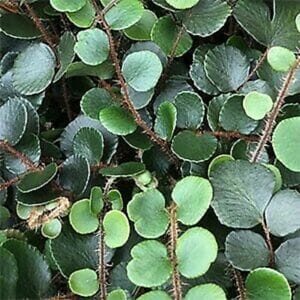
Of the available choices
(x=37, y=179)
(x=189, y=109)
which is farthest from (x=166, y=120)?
(x=37, y=179)

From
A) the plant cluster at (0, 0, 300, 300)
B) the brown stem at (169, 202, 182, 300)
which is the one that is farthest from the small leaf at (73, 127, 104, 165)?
the brown stem at (169, 202, 182, 300)

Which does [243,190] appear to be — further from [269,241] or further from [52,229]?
[52,229]

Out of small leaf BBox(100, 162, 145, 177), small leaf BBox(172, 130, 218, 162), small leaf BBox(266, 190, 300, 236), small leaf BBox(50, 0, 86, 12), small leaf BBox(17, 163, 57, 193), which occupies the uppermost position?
small leaf BBox(50, 0, 86, 12)

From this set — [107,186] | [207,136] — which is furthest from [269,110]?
[107,186]

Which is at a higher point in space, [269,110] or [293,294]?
[269,110]

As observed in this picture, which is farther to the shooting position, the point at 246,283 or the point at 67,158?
the point at 67,158

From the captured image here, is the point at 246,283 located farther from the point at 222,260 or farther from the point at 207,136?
the point at 207,136

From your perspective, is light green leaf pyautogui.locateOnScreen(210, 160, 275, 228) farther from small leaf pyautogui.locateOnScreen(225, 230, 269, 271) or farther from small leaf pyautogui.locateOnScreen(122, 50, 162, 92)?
small leaf pyautogui.locateOnScreen(122, 50, 162, 92)
